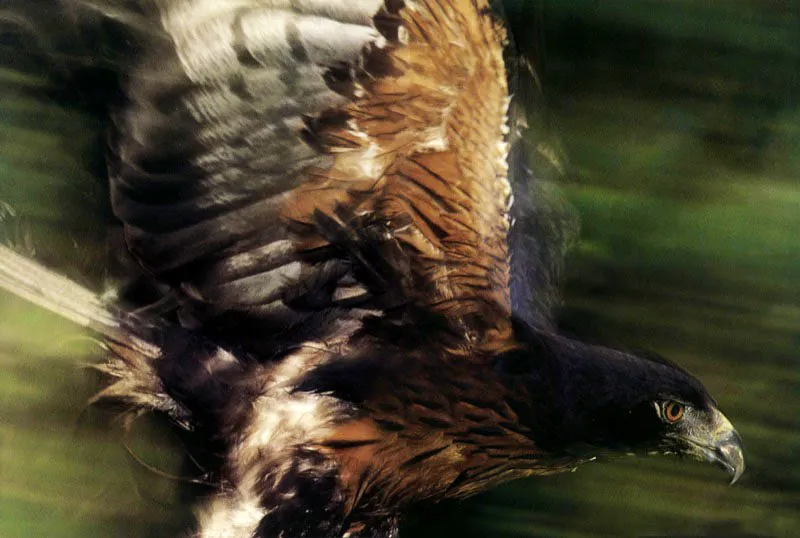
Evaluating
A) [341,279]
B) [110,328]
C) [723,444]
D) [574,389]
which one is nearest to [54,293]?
[110,328]

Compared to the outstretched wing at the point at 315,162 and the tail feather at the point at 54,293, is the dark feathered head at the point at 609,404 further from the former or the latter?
the tail feather at the point at 54,293

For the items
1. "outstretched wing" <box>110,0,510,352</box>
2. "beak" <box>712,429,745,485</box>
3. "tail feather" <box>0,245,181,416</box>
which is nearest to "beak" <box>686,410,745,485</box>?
"beak" <box>712,429,745,485</box>

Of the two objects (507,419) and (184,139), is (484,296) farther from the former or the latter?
(184,139)

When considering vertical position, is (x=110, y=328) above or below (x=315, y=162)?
below

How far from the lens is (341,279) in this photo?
615 millimetres

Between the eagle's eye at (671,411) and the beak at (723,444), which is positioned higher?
the eagle's eye at (671,411)

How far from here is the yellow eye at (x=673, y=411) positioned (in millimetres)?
626

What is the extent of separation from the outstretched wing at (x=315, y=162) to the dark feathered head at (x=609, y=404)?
0.05 m

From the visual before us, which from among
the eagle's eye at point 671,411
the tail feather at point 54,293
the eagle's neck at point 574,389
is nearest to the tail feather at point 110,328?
the tail feather at point 54,293

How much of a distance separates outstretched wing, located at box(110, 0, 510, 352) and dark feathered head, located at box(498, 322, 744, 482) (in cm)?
5

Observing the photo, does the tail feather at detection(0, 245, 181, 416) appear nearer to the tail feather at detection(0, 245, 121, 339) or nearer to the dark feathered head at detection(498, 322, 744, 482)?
the tail feather at detection(0, 245, 121, 339)

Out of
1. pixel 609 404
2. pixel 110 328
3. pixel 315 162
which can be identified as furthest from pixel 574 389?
pixel 110 328

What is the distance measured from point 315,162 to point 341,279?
10cm

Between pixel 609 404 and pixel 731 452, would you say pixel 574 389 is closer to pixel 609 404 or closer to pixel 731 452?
pixel 609 404
